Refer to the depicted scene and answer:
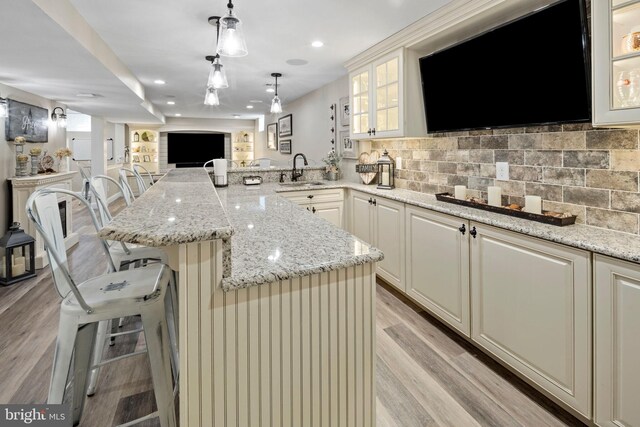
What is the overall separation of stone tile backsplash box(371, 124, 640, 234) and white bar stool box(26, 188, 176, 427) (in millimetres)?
2134

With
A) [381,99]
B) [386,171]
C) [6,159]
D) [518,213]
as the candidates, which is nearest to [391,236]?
[386,171]

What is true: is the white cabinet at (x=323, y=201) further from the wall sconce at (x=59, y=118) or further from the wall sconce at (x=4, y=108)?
the wall sconce at (x=59, y=118)

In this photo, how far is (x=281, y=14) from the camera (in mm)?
2635

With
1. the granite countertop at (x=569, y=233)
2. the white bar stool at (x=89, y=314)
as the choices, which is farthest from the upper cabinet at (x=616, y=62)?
the white bar stool at (x=89, y=314)

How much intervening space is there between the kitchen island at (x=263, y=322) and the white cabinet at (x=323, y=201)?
248 cm

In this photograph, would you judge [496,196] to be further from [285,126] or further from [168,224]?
[285,126]

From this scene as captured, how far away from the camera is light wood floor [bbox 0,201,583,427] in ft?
5.57

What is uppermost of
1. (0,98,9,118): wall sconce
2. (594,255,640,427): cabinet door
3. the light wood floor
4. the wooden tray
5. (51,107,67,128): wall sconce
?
(51,107,67,128): wall sconce

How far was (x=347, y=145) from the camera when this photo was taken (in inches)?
177

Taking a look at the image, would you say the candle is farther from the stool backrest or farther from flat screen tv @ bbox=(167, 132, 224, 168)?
flat screen tv @ bbox=(167, 132, 224, 168)

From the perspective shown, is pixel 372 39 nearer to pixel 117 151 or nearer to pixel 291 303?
pixel 291 303

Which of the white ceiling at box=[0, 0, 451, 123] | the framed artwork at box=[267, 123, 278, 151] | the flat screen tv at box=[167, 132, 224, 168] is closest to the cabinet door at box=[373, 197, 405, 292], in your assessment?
the white ceiling at box=[0, 0, 451, 123]

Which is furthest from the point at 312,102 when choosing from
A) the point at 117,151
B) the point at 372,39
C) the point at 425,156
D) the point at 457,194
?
the point at 117,151

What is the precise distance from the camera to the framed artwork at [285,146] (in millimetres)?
6939
